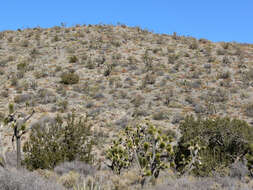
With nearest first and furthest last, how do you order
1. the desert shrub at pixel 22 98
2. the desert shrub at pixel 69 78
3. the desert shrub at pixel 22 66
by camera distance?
the desert shrub at pixel 22 98 < the desert shrub at pixel 69 78 < the desert shrub at pixel 22 66

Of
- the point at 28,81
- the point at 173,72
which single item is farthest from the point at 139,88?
the point at 28,81

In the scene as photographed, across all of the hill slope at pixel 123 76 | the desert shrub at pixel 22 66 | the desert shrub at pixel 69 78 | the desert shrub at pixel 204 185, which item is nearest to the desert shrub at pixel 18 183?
the desert shrub at pixel 204 185

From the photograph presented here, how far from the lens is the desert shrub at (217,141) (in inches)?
332

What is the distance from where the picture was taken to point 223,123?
9102 mm

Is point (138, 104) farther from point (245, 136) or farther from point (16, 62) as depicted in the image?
point (16, 62)

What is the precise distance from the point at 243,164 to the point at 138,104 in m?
8.98

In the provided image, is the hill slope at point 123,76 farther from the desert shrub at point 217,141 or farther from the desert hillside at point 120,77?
the desert shrub at point 217,141

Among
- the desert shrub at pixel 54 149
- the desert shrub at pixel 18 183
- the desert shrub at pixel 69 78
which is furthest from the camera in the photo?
the desert shrub at pixel 69 78

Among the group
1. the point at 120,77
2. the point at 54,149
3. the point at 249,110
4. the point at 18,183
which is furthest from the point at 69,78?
the point at 18,183

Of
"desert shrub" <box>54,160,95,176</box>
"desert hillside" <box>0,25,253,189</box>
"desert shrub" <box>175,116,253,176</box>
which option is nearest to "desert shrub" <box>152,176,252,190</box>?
"desert shrub" <box>175,116,253,176</box>

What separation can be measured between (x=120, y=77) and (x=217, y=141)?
43.0ft

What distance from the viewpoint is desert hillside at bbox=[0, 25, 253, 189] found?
15797 millimetres

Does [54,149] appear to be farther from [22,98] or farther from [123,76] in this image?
[123,76]

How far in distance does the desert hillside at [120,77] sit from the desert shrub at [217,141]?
4.07 meters
